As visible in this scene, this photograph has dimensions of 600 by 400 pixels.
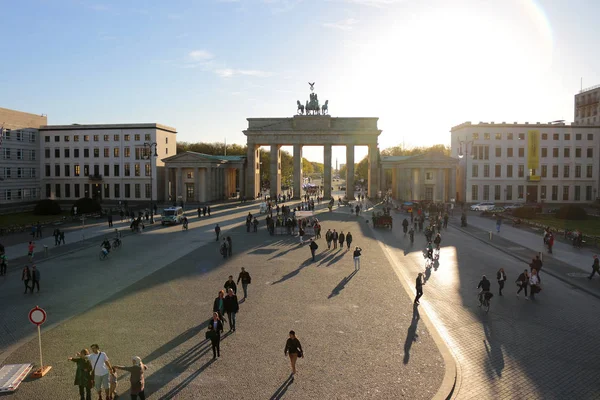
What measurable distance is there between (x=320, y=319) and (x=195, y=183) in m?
64.8

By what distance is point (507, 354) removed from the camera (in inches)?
532

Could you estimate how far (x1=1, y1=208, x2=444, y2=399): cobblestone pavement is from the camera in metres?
11.5

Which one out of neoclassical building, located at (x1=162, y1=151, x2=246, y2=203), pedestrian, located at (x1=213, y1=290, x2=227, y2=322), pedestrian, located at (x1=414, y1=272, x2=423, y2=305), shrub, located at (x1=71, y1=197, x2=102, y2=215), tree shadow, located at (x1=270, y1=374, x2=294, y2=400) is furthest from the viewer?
neoclassical building, located at (x1=162, y1=151, x2=246, y2=203)

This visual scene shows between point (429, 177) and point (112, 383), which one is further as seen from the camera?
point (429, 177)

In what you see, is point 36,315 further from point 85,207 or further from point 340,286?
point 85,207

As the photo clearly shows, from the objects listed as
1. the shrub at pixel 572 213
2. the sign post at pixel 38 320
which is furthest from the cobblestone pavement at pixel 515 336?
the shrub at pixel 572 213

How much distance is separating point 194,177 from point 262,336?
216 ft

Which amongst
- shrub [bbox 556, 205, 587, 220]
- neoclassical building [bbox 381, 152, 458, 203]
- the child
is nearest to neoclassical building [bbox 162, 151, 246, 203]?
neoclassical building [bbox 381, 152, 458, 203]

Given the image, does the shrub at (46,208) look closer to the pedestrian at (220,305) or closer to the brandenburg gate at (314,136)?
the brandenburg gate at (314,136)

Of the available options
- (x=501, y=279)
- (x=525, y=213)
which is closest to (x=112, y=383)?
(x=501, y=279)

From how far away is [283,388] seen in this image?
11.4 metres

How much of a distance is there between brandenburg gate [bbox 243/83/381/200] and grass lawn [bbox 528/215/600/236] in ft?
110

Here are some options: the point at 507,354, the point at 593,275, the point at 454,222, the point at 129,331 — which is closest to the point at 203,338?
the point at 129,331

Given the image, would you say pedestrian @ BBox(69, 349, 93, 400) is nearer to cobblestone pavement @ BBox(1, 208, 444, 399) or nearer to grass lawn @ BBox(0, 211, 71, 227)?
cobblestone pavement @ BBox(1, 208, 444, 399)
